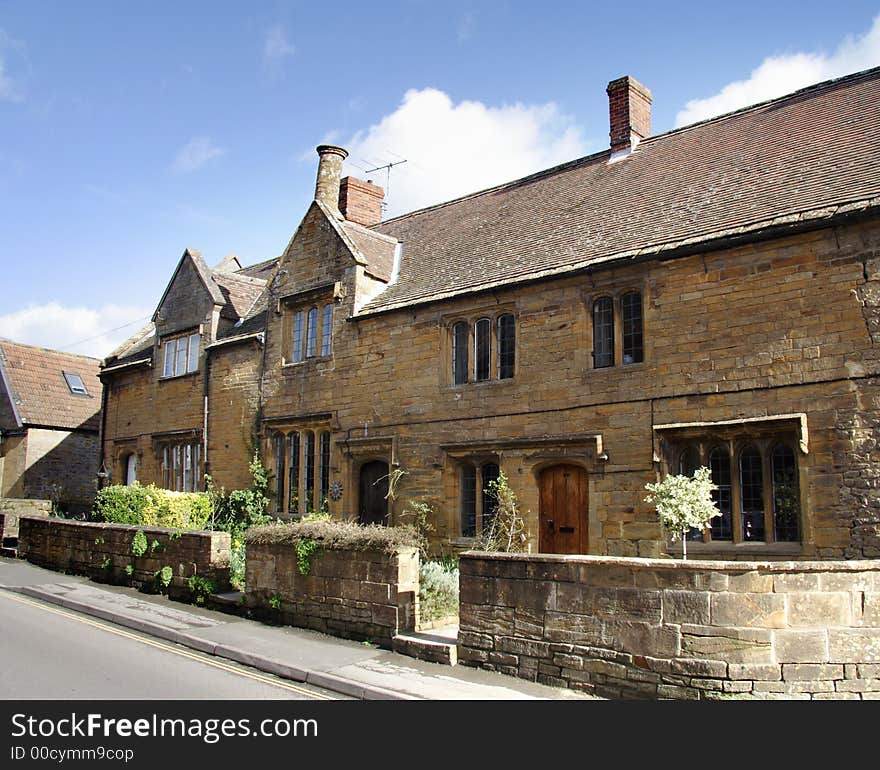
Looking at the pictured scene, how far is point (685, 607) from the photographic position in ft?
26.1

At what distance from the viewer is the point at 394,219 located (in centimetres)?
2369

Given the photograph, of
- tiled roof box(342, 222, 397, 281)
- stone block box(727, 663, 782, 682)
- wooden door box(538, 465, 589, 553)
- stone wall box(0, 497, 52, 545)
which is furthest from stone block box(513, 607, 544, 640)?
stone wall box(0, 497, 52, 545)

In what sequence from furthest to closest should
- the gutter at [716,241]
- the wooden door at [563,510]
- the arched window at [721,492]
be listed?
the wooden door at [563,510] → the arched window at [721,492] → the gutter at [716,241]

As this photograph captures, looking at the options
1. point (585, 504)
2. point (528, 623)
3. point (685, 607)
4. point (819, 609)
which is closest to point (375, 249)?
point (585, 504)

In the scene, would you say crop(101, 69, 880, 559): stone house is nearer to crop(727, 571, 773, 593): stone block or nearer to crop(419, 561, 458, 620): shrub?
crop(419, 561, 458, 620): shrub

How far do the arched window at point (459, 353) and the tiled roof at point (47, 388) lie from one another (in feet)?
73.5

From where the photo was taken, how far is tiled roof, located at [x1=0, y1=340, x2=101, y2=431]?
1289 inches

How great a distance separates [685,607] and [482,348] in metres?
9.18

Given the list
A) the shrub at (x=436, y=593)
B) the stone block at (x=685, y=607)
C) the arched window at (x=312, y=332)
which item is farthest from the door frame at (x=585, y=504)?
the arched window at (x=312, y=332)

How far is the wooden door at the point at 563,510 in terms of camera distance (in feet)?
47.9

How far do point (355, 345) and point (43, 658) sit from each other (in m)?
10.4

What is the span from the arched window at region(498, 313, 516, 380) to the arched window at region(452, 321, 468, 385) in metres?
0.86

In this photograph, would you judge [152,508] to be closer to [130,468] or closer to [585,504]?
[130,468]

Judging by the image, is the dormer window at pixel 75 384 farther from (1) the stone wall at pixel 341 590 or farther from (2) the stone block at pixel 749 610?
(2) the stone block at pixel 749 610
